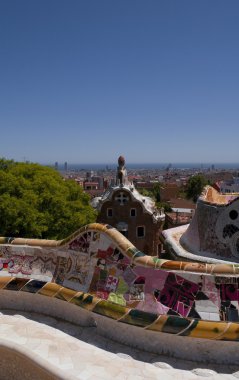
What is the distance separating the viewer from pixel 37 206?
16062mm

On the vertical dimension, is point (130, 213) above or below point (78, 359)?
above

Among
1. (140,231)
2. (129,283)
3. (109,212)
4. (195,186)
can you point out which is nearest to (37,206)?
(109,212)

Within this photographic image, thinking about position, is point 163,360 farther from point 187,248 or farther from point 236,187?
point 236,187

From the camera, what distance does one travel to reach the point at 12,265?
27.6 feet

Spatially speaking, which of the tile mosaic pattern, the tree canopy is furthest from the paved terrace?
the tree canopy

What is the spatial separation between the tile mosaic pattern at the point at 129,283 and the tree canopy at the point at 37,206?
6.32 m

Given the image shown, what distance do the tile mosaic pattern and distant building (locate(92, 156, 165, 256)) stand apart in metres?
13.4

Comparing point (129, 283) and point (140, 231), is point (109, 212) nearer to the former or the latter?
point (140, 231)

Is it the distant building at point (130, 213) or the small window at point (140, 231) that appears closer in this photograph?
the distant building at point (130, 213)

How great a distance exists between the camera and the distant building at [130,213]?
2164 centimetres

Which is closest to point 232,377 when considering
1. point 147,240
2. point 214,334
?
point 214,334

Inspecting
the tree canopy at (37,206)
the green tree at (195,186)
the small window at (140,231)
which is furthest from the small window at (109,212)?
the green tree at (195,186)

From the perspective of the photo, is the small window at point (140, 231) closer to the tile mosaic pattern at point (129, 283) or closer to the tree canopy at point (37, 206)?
the tree canopy at point (37, 206)

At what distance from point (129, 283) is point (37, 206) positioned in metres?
10.3
